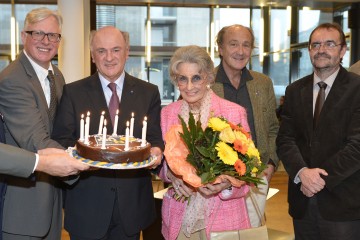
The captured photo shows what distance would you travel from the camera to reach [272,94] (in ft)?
11.0

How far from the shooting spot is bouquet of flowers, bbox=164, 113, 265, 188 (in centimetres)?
204

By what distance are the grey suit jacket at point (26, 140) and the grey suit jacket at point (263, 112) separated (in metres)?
1.30

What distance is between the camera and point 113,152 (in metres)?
2.03

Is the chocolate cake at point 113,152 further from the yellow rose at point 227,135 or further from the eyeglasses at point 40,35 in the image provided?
the eyeglasses at point 40,35

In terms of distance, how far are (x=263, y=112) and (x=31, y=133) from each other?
1.66 meters

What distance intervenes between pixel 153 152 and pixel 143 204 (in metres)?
0.36

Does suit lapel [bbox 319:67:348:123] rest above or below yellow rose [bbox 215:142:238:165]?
above

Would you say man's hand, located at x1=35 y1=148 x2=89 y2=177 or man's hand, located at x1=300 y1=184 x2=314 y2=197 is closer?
man's hand, located at x1=35 y1=148 x2=89 y2=177

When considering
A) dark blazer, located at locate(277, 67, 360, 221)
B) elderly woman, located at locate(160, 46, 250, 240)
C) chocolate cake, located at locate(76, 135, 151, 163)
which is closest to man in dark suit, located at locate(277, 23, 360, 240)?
dark blazer, located at locate(277, 67, 360, 221)

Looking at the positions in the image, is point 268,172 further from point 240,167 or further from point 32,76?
point 32,76

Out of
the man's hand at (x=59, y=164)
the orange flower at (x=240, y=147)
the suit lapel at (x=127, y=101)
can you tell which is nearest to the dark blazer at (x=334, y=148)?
the orange flower at (x=240, y=147)

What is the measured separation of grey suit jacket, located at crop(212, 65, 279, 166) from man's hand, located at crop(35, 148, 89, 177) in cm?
133

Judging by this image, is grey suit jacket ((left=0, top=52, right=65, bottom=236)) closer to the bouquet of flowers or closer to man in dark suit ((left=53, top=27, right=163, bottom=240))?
man in dark suit ((left=53, top=27, right=163, bottom=240))

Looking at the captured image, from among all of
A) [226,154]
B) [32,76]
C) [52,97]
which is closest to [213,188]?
[226,154]
